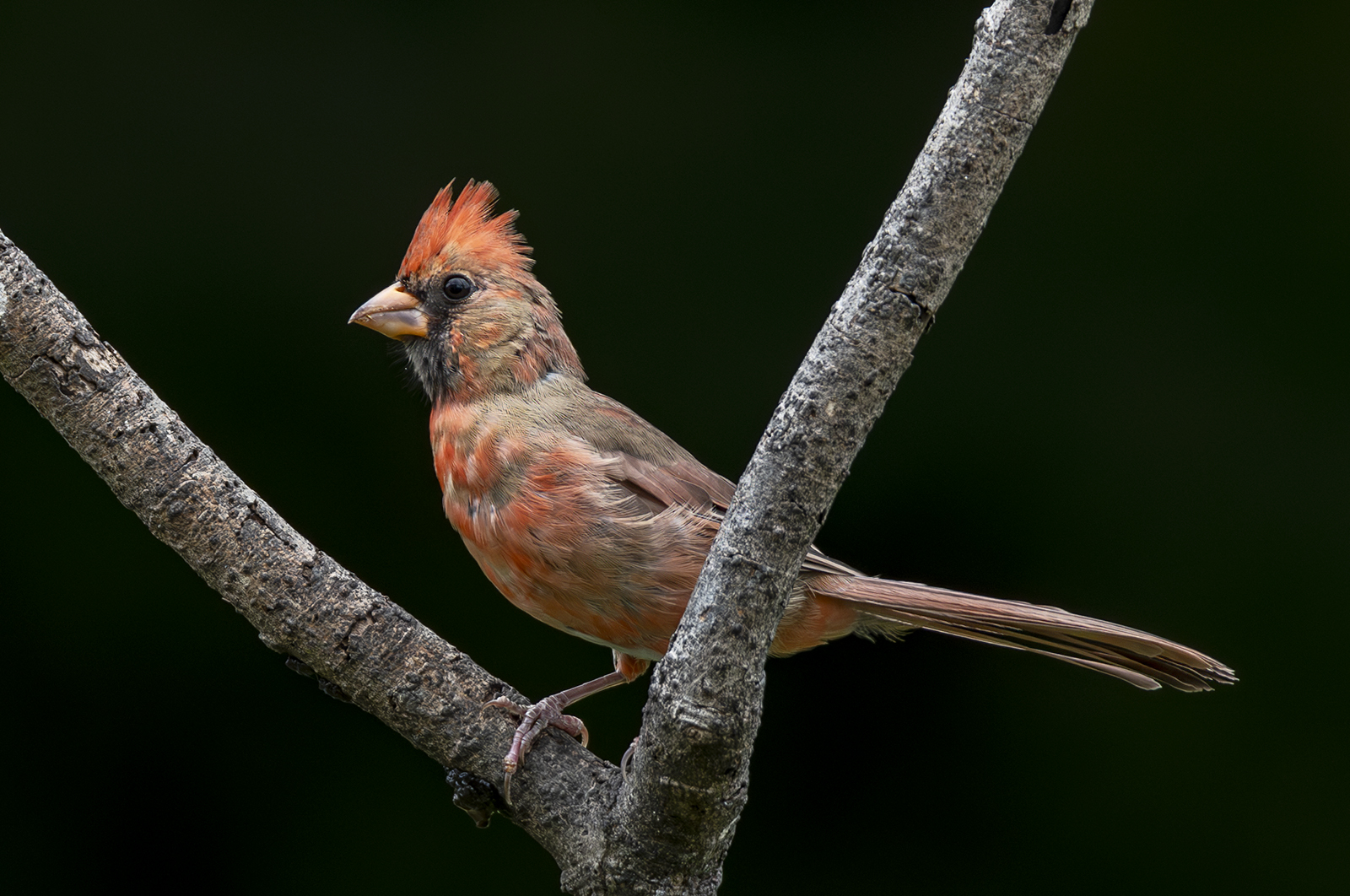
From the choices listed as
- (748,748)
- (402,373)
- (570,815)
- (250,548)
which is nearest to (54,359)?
(250,548)

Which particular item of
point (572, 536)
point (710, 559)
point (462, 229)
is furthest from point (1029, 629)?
point (462, 229)

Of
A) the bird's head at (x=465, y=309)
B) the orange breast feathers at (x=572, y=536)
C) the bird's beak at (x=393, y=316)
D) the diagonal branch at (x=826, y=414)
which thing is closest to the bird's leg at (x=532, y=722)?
the orange breast feathers at (x=572, y=536)

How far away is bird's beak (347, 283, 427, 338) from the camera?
2531mm

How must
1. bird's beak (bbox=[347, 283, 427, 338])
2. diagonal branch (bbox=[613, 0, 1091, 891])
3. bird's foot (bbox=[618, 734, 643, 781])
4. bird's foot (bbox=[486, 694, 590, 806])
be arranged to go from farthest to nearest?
bird's beak (bbox=[347, 283, 427, 338]) < bird's foot (bbox=[486, 694, 590, 806]) < bird's foot (bbox=[618, 734, 643, 781]) < diagonal branch (bbox=[613, 0, 1091, 891])

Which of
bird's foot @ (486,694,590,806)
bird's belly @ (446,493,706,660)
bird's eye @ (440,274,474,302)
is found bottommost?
bird's foot @ (486,694,590,806)

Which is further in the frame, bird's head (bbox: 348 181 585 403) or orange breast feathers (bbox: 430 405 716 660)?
bird's head (bbox: 348 181 585 403)

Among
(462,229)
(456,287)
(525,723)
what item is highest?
(462,229)

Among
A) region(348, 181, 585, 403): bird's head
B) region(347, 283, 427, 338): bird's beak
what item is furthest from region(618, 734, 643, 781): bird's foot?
region(347, 283, 427, 338): bird's beak

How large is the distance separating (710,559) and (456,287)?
1.02 meters

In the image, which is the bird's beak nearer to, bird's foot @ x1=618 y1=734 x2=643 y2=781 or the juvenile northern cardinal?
the juvenile northern cardinal

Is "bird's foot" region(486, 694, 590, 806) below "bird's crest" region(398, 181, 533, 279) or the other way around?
below

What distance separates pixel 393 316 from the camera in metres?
2.54

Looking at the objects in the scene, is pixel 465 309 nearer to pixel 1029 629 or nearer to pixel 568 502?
pixel 568 502

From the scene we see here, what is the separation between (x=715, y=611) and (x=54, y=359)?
1.30 metres
